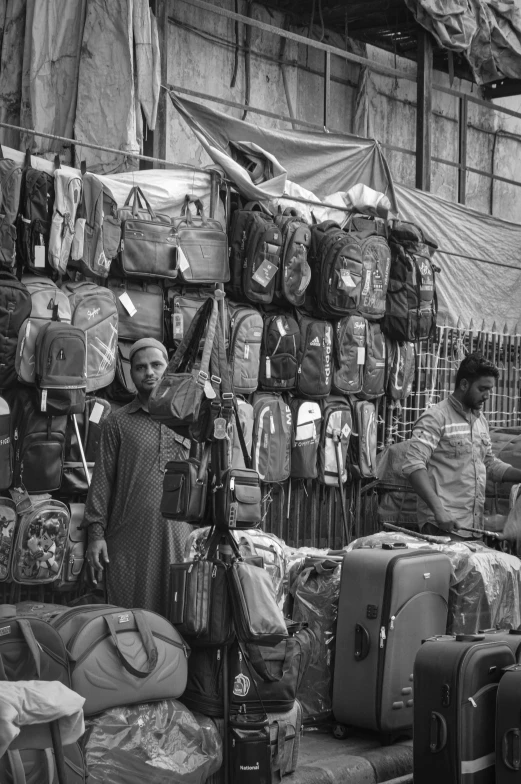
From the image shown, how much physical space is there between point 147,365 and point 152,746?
7.22ft

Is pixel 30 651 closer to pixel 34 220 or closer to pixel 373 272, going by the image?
pixel 34 220

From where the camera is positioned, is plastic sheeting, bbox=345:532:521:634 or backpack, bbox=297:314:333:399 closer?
plastic sheeting, bbox=345:532:521:634

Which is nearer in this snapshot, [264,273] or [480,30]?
[264,273]

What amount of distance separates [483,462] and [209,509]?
3064mm

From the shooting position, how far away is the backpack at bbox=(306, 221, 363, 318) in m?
9.51

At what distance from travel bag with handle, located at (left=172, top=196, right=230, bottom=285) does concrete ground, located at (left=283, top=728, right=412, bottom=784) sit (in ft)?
11.0

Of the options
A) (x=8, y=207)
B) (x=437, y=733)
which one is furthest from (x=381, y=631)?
(x=8, y=207)

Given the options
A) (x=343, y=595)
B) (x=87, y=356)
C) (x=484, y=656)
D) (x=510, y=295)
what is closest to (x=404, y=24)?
(x=510, y=295)

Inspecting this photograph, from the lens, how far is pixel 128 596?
20.4 feet

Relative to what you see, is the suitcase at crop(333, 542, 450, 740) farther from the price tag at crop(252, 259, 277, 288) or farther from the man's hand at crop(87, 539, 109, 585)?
the price tag at crop(252, 259, 277, 288)

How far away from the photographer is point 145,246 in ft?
27.1

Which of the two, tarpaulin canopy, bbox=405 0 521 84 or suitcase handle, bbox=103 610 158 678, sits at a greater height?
tarpaulin canopy, bbox=405 0 521 84

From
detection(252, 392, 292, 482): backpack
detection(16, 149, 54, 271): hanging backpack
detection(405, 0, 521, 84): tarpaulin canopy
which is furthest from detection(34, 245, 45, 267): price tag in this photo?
detection(405, 0, 521, 84): tarpaulin canopy

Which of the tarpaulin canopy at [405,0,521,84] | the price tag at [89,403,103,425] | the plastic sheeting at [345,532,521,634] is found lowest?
the plastic sheeting at [345,532,521,634]
